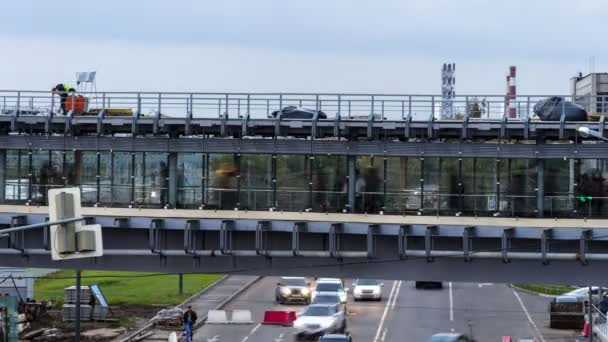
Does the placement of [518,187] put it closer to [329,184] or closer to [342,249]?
[329,184]

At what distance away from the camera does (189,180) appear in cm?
4450

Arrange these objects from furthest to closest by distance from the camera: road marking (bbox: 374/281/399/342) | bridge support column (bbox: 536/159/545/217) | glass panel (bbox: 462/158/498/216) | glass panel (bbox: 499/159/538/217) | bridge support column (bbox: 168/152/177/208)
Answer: road marking (bbox: 374/281/399/342)
bridge support column (bbox: 168/152/177/208)
glass panel (bbox: 462/158/498/216)
glass panel (bbox: 499/159/538/217)
bridge support column (bbox: 536/159/545/217)

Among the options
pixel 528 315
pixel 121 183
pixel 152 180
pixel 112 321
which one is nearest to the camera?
pixel 152 180

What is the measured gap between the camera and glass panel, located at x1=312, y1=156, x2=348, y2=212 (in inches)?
1699

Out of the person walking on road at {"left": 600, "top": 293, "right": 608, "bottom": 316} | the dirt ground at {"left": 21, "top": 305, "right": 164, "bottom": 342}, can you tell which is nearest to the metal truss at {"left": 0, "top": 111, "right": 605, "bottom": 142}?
the dirt ground at {"left": 21, "top": 305, "right": 164, "bottom": 342}

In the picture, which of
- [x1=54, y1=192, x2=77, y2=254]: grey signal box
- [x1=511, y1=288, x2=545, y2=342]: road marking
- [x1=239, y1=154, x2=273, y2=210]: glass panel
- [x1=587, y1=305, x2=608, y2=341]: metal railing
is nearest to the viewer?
[x1=54, y1=192, x2=77, y2=254]: grey signal box

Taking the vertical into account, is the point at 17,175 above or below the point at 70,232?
above

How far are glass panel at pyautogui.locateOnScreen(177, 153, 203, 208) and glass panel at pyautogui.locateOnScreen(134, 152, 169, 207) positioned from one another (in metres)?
0.52

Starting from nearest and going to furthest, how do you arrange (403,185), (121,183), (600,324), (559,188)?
(559,188) → (403,185) → (121,183) → (600,324)

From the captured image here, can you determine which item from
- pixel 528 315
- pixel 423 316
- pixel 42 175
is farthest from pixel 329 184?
pixel 528 315

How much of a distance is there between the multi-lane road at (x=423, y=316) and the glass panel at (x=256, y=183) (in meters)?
10.9

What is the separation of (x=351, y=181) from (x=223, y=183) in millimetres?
4788

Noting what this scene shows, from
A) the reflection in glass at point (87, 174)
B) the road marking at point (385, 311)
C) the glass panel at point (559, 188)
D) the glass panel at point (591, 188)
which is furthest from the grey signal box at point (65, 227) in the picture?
the road marking at point (385, 311)

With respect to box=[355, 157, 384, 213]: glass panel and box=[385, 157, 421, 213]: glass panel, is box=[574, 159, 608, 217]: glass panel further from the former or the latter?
box=[355, 157, 384, 213]: glass panel
